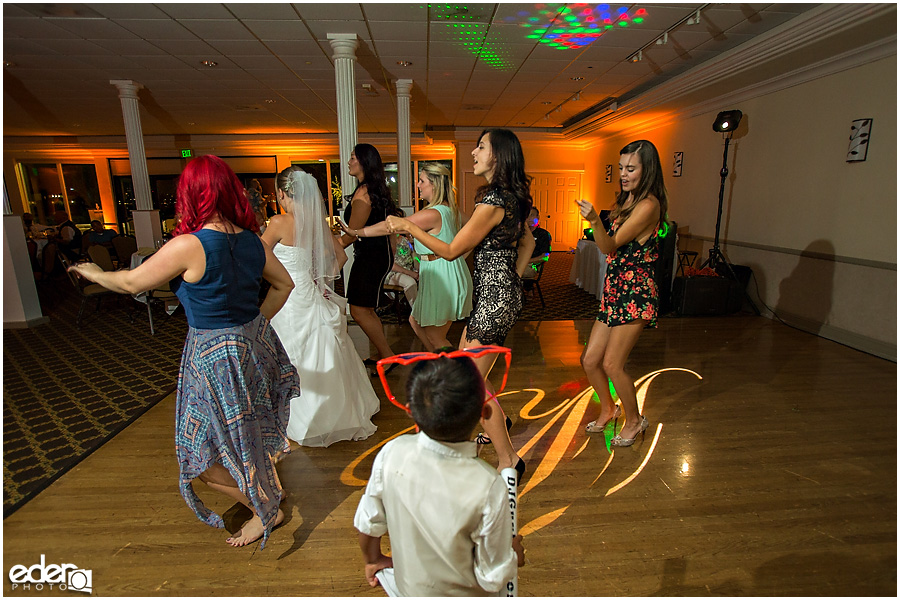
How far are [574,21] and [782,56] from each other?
213 cm

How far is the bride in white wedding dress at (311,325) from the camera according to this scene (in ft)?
8.36

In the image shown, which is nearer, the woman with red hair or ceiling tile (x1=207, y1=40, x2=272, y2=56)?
the woman with red hair

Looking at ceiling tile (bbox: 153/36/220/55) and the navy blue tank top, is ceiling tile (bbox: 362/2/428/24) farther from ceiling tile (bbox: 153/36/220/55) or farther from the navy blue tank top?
the navy blue tank top

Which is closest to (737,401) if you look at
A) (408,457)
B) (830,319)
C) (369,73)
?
(830,319)

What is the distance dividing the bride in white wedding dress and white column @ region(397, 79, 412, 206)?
15.3 ft

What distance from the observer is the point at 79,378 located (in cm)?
381

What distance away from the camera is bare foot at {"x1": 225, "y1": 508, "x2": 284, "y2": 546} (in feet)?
6.35

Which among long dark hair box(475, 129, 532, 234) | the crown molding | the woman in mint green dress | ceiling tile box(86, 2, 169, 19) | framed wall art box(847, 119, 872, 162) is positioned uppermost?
ceiling tile box(86, 2, 169, 19)

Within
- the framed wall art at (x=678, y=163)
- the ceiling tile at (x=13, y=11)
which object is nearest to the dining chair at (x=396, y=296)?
the ceiling tile at (x=13, y=11)

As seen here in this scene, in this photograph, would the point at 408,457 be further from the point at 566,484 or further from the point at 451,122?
the point at 451,122

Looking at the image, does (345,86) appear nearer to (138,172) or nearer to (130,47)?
(130,47)

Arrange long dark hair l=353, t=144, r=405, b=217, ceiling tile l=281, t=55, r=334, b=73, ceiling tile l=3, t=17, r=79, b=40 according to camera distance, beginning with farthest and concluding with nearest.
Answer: ceiling tile l=281, t=55, r=334, b=73 → ceiling tile l=3, t=17, r=79, b=40 → long dark hair l=353, t=144, r=405, b=217

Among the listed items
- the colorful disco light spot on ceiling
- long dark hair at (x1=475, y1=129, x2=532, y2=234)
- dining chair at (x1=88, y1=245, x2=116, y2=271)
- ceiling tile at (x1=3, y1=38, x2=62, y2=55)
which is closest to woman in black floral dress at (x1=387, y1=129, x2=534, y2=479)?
long dark hair at (x1=475, y1=129, x2=532, y2=234)

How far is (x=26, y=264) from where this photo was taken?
5566mm
